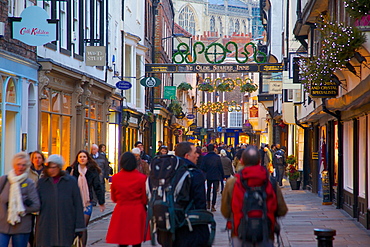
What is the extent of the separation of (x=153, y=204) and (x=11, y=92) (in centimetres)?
915

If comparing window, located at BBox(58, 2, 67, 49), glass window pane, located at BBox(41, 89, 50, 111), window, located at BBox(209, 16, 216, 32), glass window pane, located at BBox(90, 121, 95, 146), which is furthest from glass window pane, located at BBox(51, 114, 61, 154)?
window, located at BBox(209, 16, 216, 32)

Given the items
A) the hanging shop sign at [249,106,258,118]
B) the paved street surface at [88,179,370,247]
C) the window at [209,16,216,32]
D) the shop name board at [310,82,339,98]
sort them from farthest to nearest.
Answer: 1. the window at [209,16,216,32]
2. the hanging shop sign at [249,106,258,118]
3. the shop name board at [310,82,339,98]
4. the paved street surface at [88,179,370,247]

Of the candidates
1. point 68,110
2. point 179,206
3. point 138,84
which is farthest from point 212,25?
point 179,206

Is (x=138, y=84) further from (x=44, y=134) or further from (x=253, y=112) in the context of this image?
(x=253, y=112)

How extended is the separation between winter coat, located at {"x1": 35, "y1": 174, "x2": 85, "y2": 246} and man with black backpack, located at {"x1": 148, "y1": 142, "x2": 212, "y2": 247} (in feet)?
3.83

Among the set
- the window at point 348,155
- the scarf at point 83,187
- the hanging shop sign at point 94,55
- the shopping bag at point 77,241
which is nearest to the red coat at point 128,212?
the shopping bag at point 77,241

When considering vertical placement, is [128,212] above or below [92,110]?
below

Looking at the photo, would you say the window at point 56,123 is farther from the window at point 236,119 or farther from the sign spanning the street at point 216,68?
the window at point 236,119

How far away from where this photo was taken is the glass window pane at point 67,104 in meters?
21.0

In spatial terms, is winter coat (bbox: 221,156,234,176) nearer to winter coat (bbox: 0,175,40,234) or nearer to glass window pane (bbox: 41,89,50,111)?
glass window pane (bbox: 41,89,50,111)

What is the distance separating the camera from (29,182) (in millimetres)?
8258

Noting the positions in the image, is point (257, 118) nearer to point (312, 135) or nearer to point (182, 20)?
point (312, 135)

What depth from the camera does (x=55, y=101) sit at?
784 inches

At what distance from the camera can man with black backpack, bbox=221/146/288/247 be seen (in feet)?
21.7
